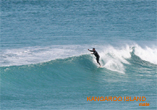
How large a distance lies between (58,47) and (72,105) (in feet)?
35.8

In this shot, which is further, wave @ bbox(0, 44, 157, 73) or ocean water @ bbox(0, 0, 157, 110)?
wave @ bbox(0, 44, 157, 73)

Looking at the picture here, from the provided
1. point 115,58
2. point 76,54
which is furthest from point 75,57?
point 115,58

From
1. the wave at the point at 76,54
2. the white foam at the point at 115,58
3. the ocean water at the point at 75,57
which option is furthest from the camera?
the wave at the point at 76,54

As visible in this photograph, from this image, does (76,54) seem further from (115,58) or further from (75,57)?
(115,58)

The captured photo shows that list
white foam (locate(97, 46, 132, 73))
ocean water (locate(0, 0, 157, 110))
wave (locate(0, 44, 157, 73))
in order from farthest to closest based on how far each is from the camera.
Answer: wave (locate(0, 44, 157, 73)) < white foam (locate(97, 46, 132, 73)) < ocean water (locate(0, 0, 157, 110))

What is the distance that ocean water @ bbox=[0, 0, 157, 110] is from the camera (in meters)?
17.0

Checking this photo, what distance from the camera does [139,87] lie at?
59.3ft

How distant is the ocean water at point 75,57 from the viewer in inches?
671

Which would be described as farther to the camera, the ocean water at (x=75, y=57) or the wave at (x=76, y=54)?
the wave at (x=76, y=54)

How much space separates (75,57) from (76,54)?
1669 millimetres

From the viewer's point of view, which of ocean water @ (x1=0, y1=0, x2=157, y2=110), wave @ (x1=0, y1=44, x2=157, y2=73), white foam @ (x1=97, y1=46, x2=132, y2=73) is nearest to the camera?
ocean water @ (x1=0, y1=0, x2=157, y2=110)

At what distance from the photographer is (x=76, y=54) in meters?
24.3

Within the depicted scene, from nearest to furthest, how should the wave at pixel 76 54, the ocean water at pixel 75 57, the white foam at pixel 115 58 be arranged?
the ocean water at pixel 75 57
the white foam at pixel 115 58
the wave at pixel 76 54

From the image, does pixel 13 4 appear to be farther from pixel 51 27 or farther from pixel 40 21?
pixel 51 27
